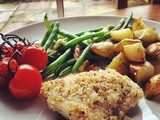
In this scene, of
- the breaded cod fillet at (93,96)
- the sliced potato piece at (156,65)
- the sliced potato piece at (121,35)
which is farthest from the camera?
the sliced potato piece at (121,35)

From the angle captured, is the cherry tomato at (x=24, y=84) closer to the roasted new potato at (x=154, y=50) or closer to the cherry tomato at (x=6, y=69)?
the cherry tomato at (x=6, y=69)

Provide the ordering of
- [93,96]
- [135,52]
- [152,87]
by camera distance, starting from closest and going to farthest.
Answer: [93,96], [152,87], [135,52]

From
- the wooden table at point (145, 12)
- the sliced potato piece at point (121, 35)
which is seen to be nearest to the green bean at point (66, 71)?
the sliced potato piece at point (121, 35)

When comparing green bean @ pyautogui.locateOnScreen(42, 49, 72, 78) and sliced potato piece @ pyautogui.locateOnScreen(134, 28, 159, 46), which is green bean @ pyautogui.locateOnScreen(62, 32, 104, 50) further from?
sliced potato piece @ pyautogui.locateOnScreen(134, 28, 159, 46)

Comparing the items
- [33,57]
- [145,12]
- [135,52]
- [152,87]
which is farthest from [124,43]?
[145,12]

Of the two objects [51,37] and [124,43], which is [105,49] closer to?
[124,43]

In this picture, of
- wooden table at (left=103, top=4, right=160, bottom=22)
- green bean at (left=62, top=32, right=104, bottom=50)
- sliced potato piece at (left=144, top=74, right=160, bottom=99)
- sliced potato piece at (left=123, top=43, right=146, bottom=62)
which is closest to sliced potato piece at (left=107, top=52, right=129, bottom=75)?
sliced potato piece at (left=123, top=43, right=146, bottom=62)
